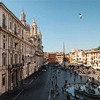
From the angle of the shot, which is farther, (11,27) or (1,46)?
(11,27)

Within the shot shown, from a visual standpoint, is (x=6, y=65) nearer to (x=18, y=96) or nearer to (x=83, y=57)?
(x=18, y=96)

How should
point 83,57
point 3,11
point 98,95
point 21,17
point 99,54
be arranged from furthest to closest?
point 83,57 → point 99,54 → point 21,17 → point 3,11 → point 98,95

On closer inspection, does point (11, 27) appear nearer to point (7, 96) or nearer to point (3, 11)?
point (3, 11)

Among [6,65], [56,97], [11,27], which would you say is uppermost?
[11,27]

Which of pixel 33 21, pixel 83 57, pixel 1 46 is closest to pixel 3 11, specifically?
pixel 1 46

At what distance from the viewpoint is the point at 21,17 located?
70438 mm

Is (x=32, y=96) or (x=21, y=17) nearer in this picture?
(x=32, y=96)

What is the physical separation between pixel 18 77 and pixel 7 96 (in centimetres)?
1528

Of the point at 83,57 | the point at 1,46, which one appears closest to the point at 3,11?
the point at 1,46

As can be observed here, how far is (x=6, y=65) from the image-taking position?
41656mm

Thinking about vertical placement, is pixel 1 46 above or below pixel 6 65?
above

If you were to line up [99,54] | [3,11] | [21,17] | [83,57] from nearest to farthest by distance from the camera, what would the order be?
[3,11]
[21,17]
[99,54]
[83,57]

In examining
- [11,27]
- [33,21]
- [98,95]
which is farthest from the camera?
[33,21]

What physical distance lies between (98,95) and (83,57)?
356ft
